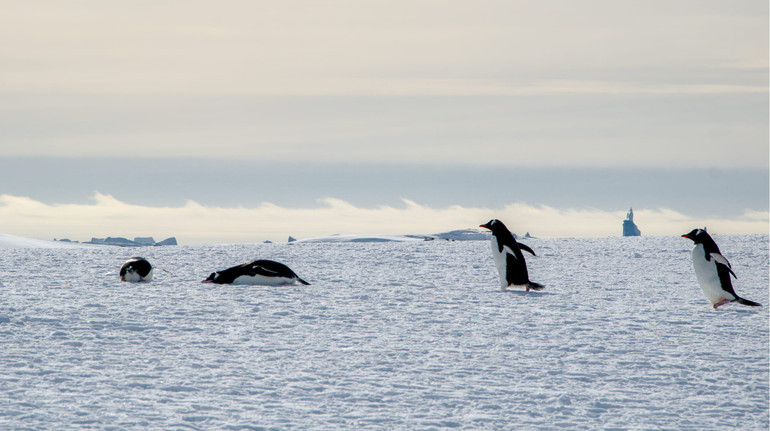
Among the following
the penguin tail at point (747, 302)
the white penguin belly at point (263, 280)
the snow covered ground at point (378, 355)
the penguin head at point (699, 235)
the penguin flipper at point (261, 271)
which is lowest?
the snow covered ground at point (378, 355)

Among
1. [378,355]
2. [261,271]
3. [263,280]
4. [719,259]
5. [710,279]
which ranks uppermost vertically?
[719,259]

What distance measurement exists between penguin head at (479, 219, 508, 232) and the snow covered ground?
668 mm

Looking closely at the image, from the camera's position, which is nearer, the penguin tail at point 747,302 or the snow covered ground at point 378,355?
the snow covered ground at point 378,355

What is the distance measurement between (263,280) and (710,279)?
4779 mm

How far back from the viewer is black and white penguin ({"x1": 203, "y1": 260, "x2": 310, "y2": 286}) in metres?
8.86

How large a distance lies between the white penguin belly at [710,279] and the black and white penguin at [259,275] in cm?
422

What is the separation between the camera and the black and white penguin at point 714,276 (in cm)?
755

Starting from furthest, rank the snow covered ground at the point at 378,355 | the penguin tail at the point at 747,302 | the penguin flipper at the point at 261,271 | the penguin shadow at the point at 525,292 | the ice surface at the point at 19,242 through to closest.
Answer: the ice surface at the point at 19,242, the penguin flipper at the point at 261,271, the penguin shadow at the point at 525,292, the penguin tail at the point at 747,302, the snow covered ground at the point at 378,355

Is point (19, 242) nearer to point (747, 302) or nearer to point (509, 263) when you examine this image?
point (509, 263)

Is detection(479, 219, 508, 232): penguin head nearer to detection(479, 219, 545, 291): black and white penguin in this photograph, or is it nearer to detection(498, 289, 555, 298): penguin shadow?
detection(479, 219, 545, 291): black and white penguin

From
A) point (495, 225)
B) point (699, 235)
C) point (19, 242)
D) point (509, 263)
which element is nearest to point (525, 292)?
point (509, 263)

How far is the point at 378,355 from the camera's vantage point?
5004mm

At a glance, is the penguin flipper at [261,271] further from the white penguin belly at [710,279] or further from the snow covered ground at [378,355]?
the white penguin belly at [710,279]

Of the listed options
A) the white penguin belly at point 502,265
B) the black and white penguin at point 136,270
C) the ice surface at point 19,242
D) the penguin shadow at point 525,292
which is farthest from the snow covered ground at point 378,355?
the ice surface at point 19,242
